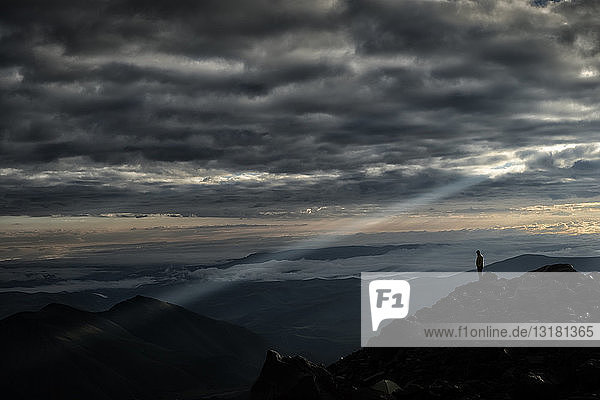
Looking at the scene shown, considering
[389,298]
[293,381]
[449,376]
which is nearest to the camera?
[293,381]

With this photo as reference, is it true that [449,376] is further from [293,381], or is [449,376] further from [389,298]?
[293,381]

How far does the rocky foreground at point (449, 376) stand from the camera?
136 feet

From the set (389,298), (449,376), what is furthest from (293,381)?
(389,298)

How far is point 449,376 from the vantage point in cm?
5072

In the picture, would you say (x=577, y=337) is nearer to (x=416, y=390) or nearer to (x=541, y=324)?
(x=541, y=324)

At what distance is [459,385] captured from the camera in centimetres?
4356

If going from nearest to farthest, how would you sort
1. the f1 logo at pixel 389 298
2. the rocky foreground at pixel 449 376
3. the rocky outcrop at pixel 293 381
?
the rocky foreground at pixel 449 376 → the rocky outcrop at pixel 293 381 → the f1 logo at pixel 389 298

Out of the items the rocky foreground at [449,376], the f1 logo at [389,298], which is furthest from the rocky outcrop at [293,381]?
the f1 logo at [389,298]

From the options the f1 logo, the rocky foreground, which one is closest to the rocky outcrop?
the rocky foreground

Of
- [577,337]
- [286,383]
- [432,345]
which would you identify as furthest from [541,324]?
[286,383]

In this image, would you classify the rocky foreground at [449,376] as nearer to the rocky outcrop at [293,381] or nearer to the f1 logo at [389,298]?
the rocky outcrop at [293,381]

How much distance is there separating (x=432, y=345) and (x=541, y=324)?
12330 mm

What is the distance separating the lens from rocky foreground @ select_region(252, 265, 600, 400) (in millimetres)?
41375

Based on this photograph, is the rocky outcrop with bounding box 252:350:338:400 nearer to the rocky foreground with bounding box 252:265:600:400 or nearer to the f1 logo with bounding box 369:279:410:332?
the rocky foreground with bounding box 252:265:600:400
